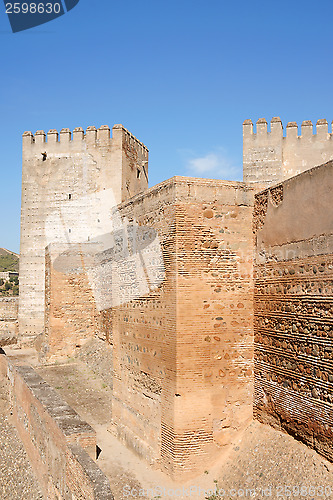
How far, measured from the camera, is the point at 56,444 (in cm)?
614

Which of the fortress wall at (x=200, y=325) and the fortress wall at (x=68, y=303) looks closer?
the fortress wall at (x=200, y=325)

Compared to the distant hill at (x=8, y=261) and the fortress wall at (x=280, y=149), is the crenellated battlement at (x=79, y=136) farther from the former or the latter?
the distant hill at (x=8, y=261)

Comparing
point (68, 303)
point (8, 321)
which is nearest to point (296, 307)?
point (68, 303)

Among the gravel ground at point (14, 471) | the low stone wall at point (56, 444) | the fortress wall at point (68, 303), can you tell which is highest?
the fortress wall at point (68, 303)

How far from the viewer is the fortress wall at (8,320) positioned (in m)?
19.9

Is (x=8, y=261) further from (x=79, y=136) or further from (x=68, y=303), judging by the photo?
(x=68, y=303)

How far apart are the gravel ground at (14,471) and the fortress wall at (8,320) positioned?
1052cm

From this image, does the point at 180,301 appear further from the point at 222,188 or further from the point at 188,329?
the point at 222,188

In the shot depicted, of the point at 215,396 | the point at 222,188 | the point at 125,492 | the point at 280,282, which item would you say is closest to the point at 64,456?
the point at 125,492

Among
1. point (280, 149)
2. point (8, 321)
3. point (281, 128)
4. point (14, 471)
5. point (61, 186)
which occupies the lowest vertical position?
point (14, 471)

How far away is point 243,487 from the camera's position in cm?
540

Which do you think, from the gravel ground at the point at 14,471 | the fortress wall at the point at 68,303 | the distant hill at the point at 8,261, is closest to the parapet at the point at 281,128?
the fortress wall at the point at 68,303

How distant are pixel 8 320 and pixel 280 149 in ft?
45.5

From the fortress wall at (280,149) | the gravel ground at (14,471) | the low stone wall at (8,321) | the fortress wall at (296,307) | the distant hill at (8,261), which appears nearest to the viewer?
the fortress wall at (296,307)
